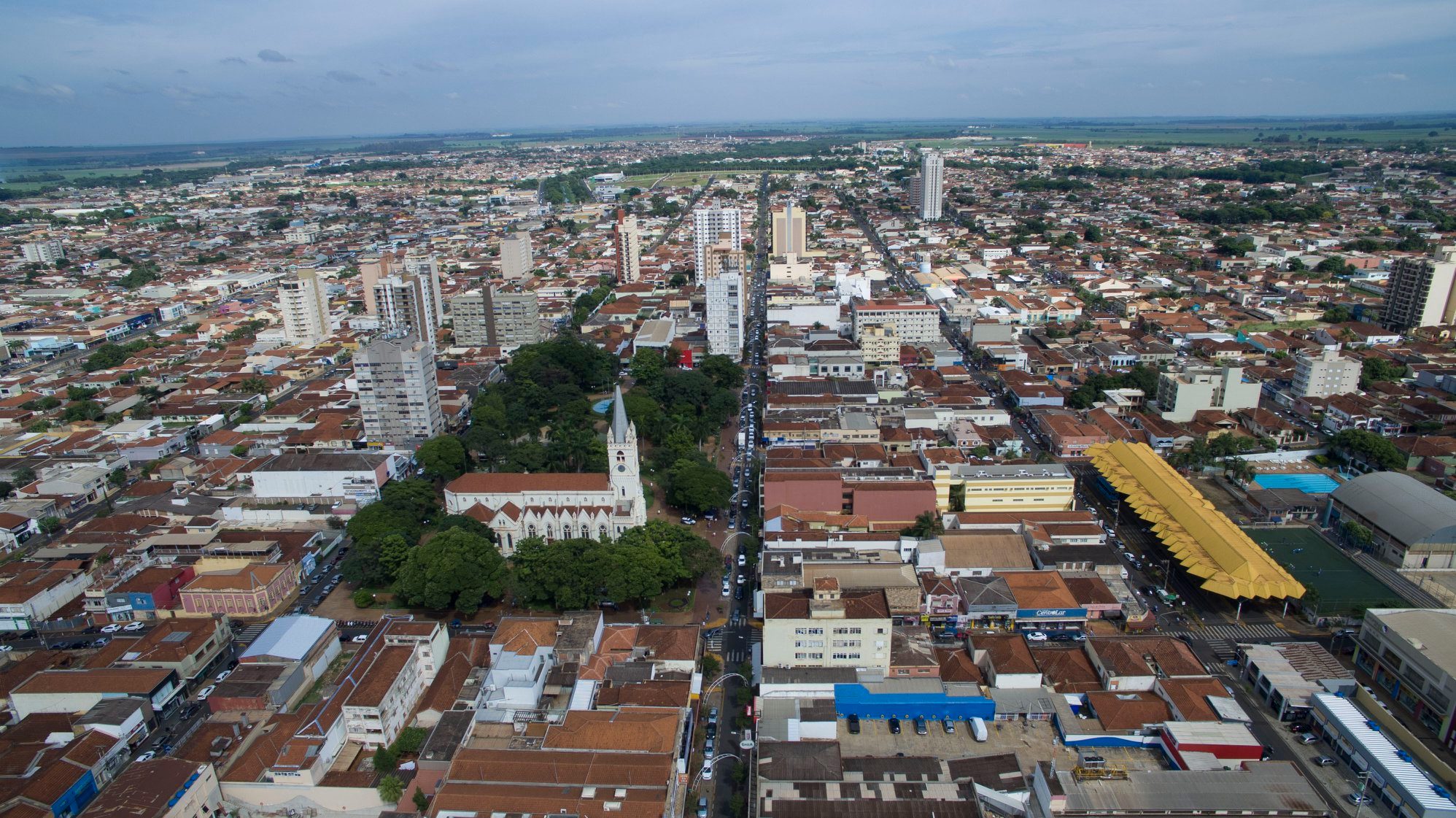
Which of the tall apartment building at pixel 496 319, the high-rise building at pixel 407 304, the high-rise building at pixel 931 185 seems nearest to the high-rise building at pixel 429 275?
the high-rise building at pixel 407 304

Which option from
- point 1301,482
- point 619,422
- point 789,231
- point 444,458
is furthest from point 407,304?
point 1301,482

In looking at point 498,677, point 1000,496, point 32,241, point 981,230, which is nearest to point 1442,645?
point 1000,496

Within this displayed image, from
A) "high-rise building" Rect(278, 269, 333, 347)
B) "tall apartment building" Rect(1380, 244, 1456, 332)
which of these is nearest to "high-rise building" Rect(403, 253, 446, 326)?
"high-rise building" Rect(278, 269, 333, 347)

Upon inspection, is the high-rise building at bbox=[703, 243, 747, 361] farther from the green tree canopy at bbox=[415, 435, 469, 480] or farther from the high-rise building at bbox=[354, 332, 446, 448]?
the green tree canopy at bbox=[415, 435, 469, 480]

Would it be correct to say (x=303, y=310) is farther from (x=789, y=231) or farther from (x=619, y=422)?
(x=789, y=231)

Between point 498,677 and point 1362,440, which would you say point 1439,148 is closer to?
point 1362,440
